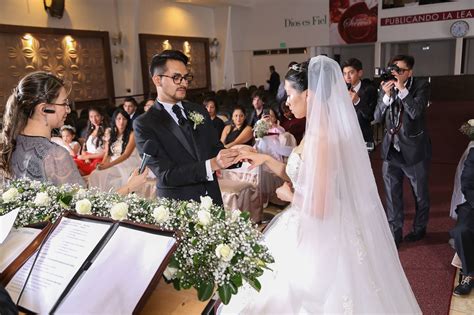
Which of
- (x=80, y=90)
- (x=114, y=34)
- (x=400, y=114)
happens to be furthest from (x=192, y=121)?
(x=114, y=34)

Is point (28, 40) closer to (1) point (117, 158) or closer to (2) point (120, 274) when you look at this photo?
(1) point (117, 158)

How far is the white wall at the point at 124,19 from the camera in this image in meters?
8.42

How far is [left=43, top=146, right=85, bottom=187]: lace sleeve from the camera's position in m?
1.68

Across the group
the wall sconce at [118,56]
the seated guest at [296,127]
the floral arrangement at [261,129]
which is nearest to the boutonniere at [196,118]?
the floral arrangement at [261,129]

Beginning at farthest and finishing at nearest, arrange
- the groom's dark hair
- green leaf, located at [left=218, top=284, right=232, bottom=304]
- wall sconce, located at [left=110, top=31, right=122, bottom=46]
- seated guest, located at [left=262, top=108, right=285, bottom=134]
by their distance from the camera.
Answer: wall sconce, located at [left=110, top=31, right=122, bottom=46]
seated guest, located at [left=262, top=108, right=285, bottom=134]
the groom's dark hair
green leaf, located at [left=218, top=284, right=232, bottom=304]

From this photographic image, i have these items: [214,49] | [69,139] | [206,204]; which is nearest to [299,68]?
[206,204]

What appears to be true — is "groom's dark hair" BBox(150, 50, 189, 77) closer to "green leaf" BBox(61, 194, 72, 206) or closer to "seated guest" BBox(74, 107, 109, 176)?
"green leaf" BBox(61, 194, 72, 206)

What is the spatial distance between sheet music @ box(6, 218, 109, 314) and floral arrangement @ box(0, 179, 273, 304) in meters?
0.09

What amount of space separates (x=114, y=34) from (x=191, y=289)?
10.4 metres

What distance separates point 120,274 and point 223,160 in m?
1.01

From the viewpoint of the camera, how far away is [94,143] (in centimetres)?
540

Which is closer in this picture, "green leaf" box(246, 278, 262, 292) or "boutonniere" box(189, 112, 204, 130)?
"green leaf" box(246, 278, 262, 292)

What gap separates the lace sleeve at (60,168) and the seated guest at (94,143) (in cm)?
359

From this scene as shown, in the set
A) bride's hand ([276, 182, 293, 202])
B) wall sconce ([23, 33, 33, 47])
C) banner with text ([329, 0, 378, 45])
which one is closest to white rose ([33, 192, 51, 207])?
bride's hand ([276, 182, 293, 202])
